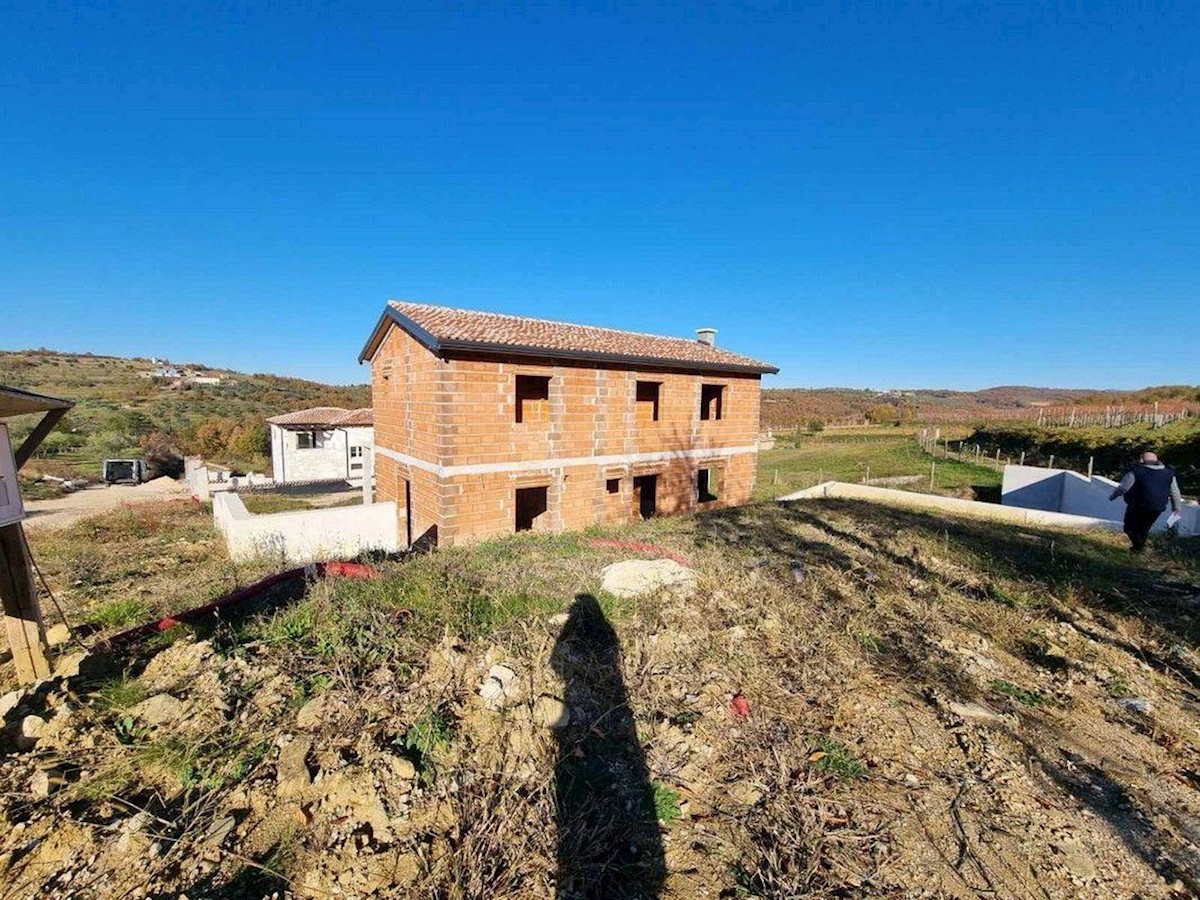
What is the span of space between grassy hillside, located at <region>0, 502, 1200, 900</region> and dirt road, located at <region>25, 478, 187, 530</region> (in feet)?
48.0

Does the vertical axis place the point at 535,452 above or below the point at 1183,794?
above

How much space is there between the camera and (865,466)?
2742 cm

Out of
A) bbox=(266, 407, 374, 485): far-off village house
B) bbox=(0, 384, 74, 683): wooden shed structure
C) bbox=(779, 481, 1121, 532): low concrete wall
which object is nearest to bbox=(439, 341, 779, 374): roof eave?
bbox=(779, 481, 1121, 532): low concrete wall

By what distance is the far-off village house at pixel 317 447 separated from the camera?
24.2m

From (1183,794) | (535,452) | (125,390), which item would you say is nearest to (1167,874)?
(1183,794)

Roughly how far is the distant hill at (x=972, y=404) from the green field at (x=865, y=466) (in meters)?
9.44

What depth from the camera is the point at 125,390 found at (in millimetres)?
45188

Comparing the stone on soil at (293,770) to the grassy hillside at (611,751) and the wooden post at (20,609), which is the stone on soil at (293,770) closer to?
the grassy hillside at (611,751)

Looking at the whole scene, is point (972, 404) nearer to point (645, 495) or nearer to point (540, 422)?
point (645, 495)

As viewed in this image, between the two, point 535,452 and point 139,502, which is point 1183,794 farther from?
point 139,502

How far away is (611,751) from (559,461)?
914cm

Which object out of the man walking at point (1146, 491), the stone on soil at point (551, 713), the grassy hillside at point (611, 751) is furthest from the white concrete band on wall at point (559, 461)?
the man walking at point (1146, 491)

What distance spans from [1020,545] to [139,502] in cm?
2663

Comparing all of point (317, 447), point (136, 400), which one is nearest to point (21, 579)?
point (317, 447)
